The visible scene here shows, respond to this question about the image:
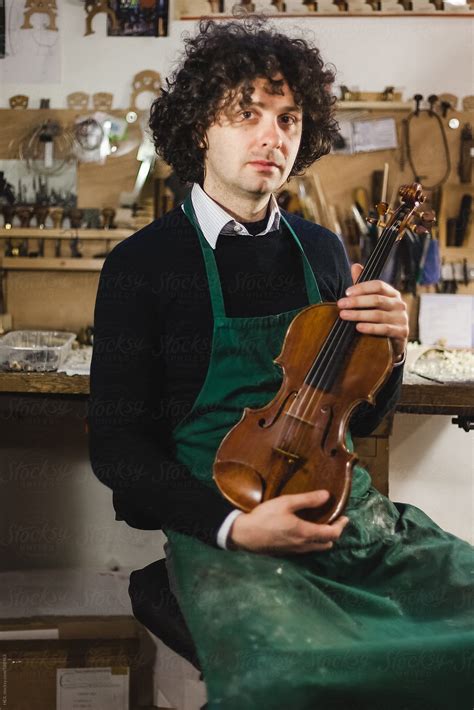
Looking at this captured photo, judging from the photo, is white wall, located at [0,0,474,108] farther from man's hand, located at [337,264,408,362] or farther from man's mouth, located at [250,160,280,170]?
man's hand, located at [337,264,408,362]

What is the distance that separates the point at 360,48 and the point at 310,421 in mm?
2736

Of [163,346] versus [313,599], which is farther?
[163,346]

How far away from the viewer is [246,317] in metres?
1.82

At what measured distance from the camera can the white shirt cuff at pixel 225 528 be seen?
4.95 feet

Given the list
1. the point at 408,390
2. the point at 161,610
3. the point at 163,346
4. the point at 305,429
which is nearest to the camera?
the point at 305,429

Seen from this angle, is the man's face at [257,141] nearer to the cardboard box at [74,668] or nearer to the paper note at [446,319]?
the cardboard box at [74,668]

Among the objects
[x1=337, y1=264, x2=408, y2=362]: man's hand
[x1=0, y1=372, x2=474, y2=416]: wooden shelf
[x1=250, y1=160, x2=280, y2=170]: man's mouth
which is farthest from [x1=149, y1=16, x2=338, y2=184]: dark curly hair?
[x1=0, y1=372, x2=474, y2=416]: wooden shelf

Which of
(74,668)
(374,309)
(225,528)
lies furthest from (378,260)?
(74,668)

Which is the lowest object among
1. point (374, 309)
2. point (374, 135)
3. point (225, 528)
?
point (225, 528)

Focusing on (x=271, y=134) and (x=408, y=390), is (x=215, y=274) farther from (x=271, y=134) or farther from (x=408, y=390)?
(x=408, y=390)

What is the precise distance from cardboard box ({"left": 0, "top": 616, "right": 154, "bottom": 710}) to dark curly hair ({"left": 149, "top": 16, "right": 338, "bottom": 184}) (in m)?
1.45

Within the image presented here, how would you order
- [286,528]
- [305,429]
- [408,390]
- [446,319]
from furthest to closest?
[446,319] < [408,390] < [305,429] < [286,528]

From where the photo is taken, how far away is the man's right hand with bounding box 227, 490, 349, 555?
4.68 feet

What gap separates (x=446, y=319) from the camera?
3859mm
